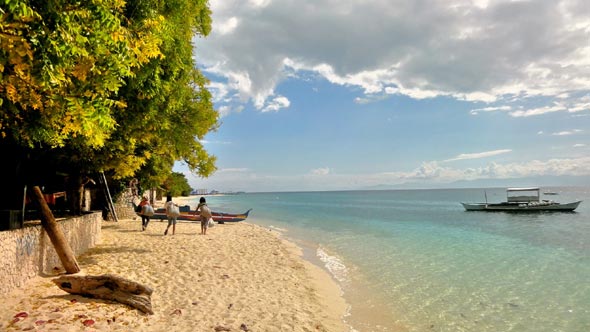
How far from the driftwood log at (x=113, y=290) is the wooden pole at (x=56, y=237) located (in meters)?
2.10

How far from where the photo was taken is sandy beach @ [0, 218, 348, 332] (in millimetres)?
6320

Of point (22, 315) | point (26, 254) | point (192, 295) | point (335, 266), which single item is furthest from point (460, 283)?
point (26, 254)

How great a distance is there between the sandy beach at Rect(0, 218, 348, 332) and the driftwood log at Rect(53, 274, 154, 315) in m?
0.14

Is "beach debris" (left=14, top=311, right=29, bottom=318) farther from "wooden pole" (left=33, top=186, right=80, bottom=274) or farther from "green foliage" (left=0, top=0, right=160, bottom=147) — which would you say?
"green foliage" (left=0, top=0, right=160, bottom=147)

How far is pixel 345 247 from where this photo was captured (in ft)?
70.8

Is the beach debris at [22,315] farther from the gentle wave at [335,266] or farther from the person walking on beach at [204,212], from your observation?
the person walking on beach at [204,212]

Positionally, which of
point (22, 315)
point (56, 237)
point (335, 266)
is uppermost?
point (56, 237)

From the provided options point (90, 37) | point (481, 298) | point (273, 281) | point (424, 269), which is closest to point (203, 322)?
point (273, 281)

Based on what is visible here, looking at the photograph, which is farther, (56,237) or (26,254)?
(56,237)

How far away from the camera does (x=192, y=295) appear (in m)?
8.71

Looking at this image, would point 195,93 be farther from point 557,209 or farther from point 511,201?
point 557,209

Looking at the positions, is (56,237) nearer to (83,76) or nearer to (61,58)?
(83,76)

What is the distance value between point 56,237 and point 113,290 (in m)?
3.24

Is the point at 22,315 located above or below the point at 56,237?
below
